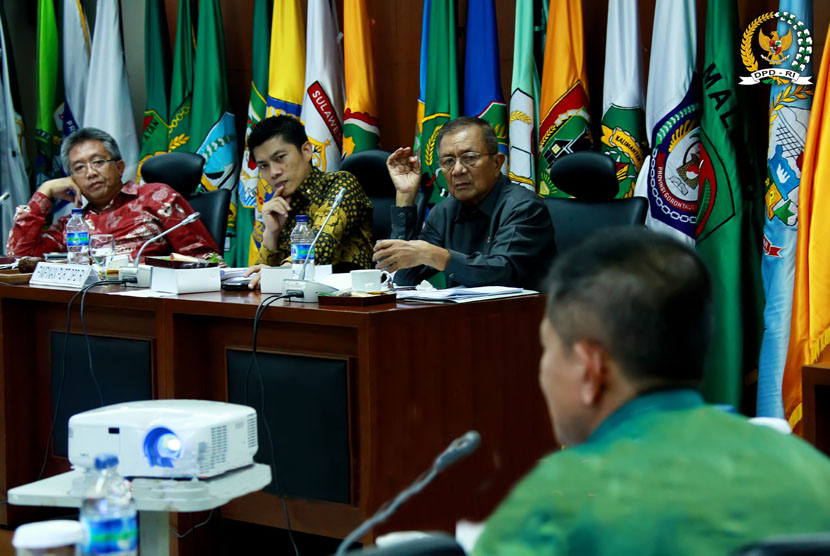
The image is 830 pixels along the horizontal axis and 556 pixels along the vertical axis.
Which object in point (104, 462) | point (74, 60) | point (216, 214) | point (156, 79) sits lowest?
point (104, 462)

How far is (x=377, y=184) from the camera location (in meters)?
3.84

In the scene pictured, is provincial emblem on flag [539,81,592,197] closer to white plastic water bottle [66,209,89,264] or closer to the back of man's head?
the back of man's head

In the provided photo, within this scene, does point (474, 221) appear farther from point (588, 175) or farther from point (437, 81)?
point (437, 81)

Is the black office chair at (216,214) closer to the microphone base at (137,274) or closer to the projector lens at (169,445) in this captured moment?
the microphone base at (137,274)

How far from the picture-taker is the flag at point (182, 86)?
521cm

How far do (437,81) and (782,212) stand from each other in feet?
5.35

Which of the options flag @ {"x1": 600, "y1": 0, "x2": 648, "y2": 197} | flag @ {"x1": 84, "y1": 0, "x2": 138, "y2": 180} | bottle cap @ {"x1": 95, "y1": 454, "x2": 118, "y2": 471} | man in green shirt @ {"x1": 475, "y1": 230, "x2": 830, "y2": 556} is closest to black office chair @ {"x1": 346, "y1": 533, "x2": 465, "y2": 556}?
man in green shirt @ {"x1": 475, "y1": 230, "x2": 830, "y2": 556}

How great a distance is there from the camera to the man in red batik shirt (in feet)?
13.2

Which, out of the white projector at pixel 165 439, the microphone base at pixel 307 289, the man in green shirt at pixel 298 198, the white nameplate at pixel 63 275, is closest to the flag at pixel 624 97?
the man in green shirt at pixel 298 198

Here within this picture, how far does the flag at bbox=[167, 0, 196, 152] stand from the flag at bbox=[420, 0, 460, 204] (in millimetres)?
1378

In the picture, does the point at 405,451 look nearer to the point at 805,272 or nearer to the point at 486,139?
the point at 486,139

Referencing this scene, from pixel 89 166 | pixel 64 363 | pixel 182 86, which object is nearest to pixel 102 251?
pixel 64 363

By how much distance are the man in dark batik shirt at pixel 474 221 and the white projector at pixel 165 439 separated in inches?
48.5

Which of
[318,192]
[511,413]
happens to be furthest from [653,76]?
[511,413]
